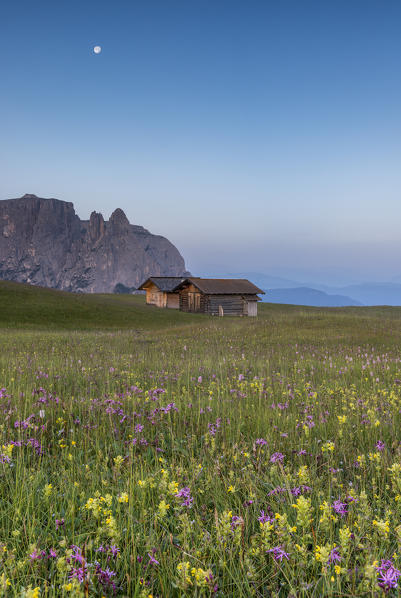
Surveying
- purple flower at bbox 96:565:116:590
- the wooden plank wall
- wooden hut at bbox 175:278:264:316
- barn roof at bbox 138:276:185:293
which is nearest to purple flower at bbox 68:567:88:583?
purple flower at bbox 96:565:116:590

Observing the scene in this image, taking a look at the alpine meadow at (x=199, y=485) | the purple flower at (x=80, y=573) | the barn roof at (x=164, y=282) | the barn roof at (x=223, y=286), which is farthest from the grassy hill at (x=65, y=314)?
the purple flower at (x=80, y=573)

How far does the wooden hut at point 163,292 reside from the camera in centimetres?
8125

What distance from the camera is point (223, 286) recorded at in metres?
68.2

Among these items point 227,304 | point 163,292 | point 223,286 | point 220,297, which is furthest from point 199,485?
point 163,292

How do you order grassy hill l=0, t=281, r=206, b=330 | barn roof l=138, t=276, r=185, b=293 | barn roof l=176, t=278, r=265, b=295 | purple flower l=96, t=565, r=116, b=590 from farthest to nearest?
barn roof l=138, t=276, r=185, b=293 < barn roof l=176, t=278, r=265, b=295 < grassy hill l=0, t=281, r=206, b=330 < purple flower l=96, t=565, r=116, b=590

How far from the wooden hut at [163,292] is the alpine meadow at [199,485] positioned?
229 feet

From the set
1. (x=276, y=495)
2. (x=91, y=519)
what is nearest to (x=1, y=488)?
(x=91, y=519)

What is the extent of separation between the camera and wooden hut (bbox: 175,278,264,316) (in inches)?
2603

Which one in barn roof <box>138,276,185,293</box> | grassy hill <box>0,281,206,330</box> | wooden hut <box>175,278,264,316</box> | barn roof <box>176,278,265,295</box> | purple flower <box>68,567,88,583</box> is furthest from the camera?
barn roof <box>138,276,185,293</box>

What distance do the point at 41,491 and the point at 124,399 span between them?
3.06 m

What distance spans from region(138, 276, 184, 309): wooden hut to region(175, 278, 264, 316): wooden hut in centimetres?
947

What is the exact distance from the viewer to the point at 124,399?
247 inches

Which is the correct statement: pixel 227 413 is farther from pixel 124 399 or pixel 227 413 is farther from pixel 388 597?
pixel 388 597

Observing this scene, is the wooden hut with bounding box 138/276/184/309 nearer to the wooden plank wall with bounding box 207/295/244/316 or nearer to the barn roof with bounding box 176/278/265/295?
the barn roof with bounding box 176/278/265/295
